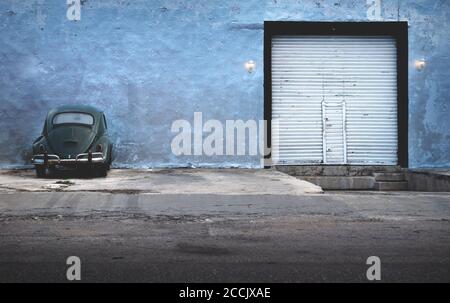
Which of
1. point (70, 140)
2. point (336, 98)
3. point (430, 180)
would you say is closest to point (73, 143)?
point (70, 140)

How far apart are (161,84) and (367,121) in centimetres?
598

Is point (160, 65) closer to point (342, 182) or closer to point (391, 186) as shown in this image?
point (342, 182)

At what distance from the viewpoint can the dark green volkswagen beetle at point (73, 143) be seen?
1198 centimetres

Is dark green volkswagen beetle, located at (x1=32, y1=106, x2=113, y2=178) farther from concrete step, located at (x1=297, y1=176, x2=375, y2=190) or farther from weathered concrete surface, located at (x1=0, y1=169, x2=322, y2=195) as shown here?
concrete step, located at (x1=297, y1=176, x2=375, y2=190)

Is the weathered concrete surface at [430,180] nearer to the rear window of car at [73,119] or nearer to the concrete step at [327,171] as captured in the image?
the concrete step at [327,171]

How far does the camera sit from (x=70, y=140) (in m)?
12.2

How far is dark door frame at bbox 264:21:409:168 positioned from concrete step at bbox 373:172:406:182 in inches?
18.7

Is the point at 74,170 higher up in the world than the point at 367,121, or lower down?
lower down

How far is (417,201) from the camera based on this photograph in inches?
366

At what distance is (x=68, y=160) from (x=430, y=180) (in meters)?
8.86

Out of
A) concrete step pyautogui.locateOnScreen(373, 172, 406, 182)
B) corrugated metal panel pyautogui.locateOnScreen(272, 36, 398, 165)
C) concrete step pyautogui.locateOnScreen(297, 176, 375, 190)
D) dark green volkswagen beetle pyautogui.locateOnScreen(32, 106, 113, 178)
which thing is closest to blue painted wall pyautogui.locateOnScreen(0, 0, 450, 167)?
corrugated metal panel pyautogui.locateOnScreen(272, 36, 398, 165)

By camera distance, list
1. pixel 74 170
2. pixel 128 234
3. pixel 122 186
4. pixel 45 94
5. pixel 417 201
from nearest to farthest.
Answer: pixel 128 234 → pixel 417 201 → pixel 122 186 → pixel 74 170 → pixel 45 94
